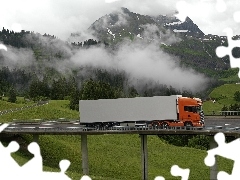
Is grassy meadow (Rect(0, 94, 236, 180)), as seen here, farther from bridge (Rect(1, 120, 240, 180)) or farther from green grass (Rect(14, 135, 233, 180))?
bridge (Rect(1, 120, 240, 180))

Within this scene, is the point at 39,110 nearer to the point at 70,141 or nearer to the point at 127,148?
the point at 70,141

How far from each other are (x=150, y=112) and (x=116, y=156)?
66.9 ft

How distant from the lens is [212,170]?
161 feet

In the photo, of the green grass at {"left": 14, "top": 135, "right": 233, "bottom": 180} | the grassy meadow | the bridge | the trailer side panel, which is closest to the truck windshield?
the trailer side panel

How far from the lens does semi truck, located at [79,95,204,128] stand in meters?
51.7

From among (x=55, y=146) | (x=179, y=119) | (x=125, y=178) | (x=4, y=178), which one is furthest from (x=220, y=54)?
(x=55, y=146)

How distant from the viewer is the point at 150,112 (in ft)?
173

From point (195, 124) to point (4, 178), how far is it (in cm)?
2776

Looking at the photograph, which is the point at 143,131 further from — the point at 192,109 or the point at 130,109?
the point at 192,109

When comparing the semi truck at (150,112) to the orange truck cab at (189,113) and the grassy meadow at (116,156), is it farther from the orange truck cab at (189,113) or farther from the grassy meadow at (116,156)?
the grassy meadow at (116,156)

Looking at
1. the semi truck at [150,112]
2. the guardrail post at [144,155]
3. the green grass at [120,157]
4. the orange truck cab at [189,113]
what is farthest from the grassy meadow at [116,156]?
the orange truck cab at [189,113]

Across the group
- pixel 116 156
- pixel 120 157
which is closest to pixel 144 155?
pixel 120 157

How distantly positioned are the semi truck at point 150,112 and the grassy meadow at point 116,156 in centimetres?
891

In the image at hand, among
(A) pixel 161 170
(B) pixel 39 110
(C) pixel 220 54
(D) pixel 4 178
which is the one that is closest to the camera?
(C) pixel 220 54
